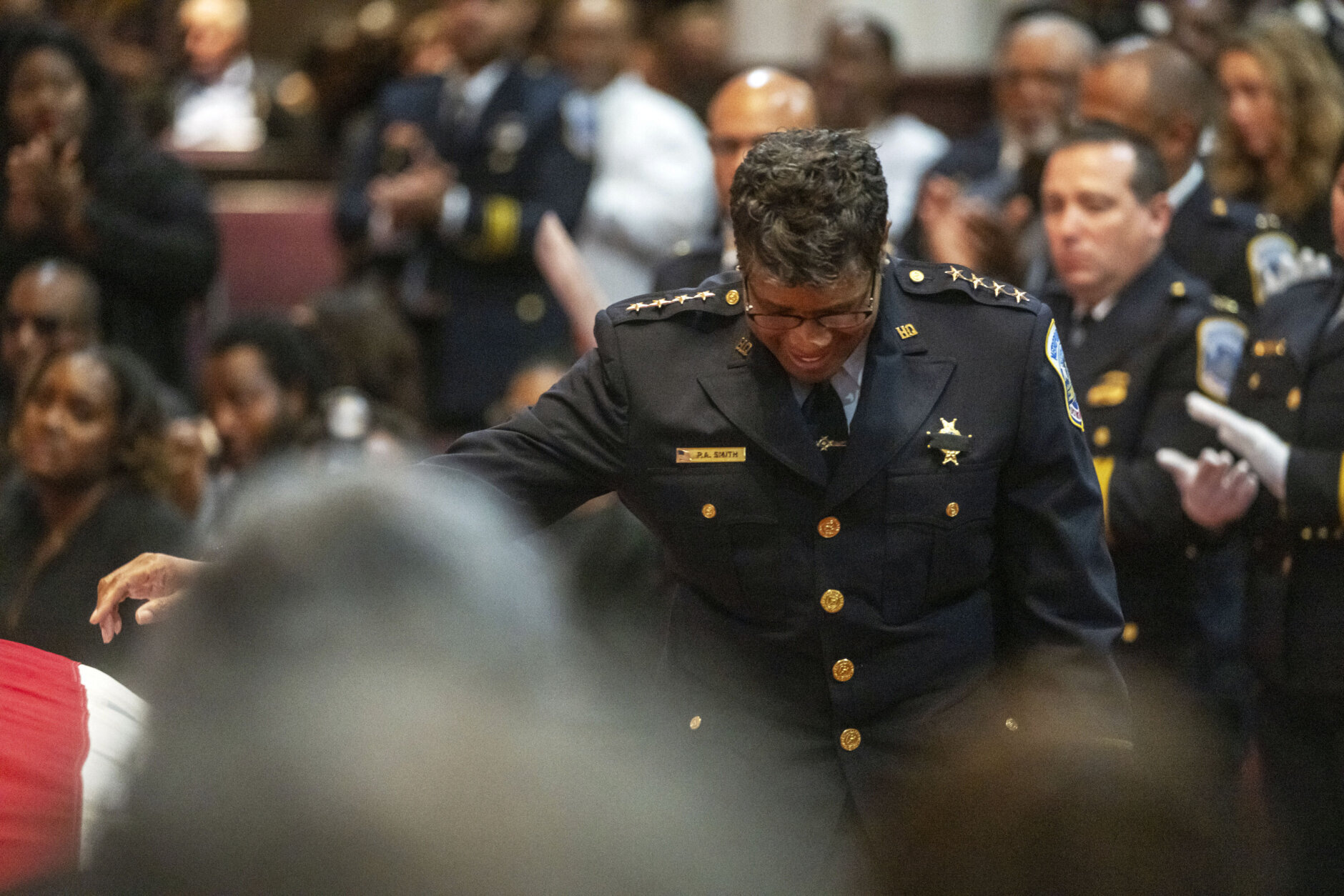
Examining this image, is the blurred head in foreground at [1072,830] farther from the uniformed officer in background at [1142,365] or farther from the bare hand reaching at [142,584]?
the uniformed officer in background at [1142,365]

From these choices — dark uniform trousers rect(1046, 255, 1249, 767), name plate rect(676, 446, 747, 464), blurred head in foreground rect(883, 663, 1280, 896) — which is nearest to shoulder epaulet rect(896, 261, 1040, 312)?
name plate rect(676, 446, 747, 464)

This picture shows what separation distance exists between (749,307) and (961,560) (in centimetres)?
52

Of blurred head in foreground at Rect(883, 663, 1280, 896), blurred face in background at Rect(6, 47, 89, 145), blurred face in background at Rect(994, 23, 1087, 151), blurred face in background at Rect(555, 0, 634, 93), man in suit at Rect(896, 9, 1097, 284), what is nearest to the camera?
blurred head in foreground at Rect(883, 663, 1280, 896)

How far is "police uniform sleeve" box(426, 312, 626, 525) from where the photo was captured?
2.56m

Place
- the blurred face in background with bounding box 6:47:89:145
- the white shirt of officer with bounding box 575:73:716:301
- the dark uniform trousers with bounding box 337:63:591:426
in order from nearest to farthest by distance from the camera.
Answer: the blurred face in background with bounding box 6:47:89:145 < the dark uniform trousers with bounding box 337:63:591:426 < the white shirt of officer with bounding box 575:73:716:301

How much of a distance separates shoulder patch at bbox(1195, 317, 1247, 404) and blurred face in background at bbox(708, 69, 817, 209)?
3.28 ft

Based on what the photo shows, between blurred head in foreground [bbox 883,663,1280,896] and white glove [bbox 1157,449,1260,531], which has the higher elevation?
blurred head in foreground [bbox 883,663,1280,896]

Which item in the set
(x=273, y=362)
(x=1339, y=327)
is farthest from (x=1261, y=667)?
(x=273, y=362)

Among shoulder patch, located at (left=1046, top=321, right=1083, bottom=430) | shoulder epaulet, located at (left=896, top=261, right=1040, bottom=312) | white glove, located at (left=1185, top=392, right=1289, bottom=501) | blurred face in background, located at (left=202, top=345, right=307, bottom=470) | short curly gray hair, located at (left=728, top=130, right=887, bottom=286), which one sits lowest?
blurred face in background, located at (left=202, top=345, right=307, bottom=470)

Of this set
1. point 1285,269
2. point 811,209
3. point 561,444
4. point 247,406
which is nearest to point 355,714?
point 811,209

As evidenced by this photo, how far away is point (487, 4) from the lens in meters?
5.93

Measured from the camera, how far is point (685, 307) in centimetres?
269

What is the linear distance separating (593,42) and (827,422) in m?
4.06

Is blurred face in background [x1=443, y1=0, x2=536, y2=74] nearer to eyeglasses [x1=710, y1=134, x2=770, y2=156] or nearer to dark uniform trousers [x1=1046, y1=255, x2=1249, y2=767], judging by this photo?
eyeglasses [x1=710, y1=134, x2=770, y2=156]
